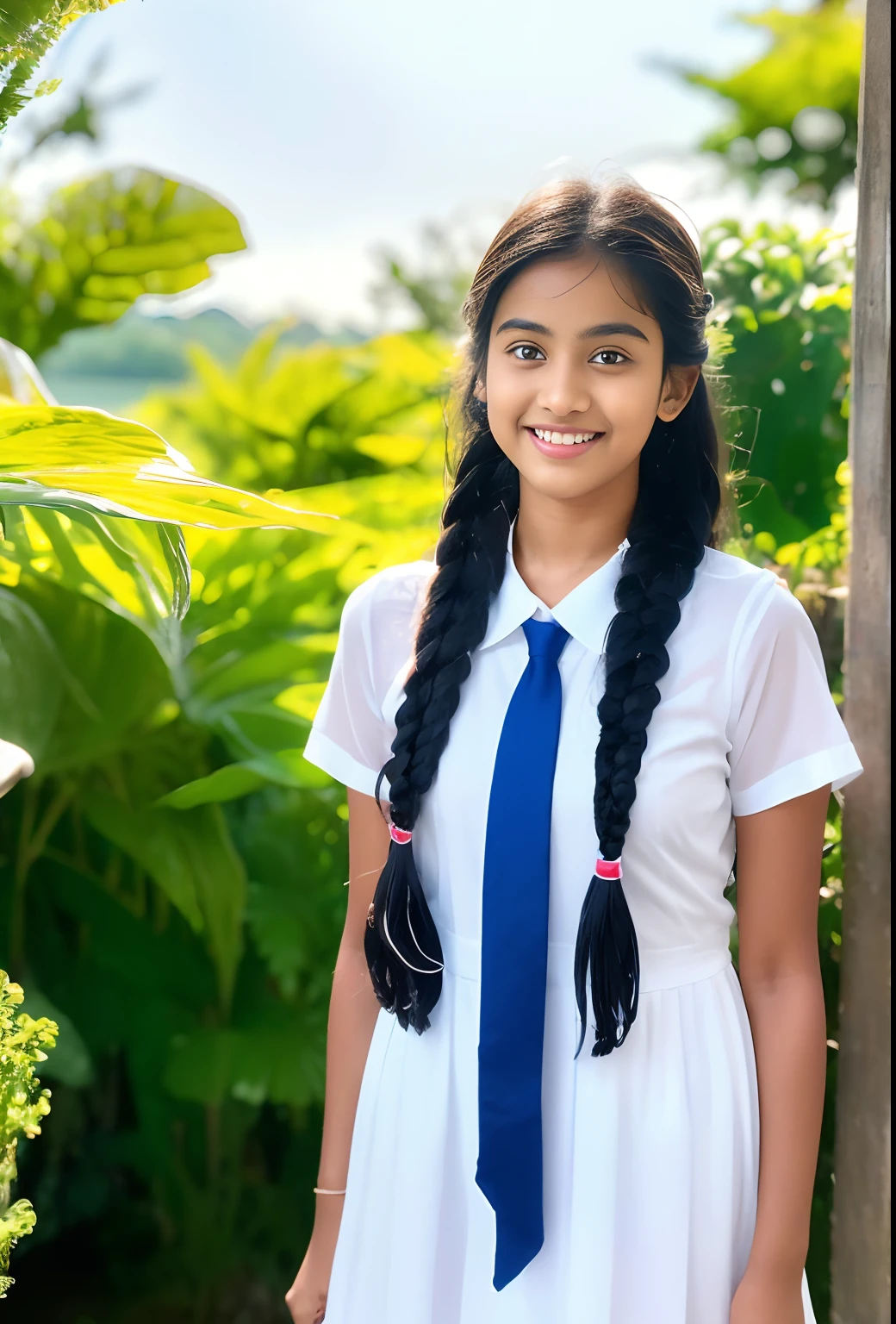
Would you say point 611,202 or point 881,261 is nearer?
point 611,202

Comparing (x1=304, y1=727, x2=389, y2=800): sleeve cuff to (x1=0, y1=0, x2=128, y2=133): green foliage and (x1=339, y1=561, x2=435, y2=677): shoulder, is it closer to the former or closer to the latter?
(x1=339, y1=561, x2=435, y2=677): shoulder

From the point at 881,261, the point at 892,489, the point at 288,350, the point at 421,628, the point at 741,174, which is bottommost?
the point at 421,628

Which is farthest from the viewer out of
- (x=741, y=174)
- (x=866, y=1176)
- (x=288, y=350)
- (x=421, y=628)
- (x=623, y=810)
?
(x=741, y=174)

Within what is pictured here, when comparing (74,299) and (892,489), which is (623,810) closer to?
(892,489)

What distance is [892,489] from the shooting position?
100cm

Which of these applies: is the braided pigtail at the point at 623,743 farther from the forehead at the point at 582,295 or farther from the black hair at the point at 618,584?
the forehead at the point at 582,295

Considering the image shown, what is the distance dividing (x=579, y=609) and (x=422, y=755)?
0.53 feet

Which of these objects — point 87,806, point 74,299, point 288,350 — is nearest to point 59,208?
point 74,299

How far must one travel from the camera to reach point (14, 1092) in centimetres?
73

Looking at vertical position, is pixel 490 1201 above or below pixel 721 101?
below

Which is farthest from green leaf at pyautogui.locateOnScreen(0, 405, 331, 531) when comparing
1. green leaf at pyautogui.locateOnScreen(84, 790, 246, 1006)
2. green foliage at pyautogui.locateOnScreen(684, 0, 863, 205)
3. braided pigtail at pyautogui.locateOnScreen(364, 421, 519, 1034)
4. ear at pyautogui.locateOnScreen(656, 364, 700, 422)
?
green foliage at pyautogui.locateOnScreen(684, 0, 863, 205)

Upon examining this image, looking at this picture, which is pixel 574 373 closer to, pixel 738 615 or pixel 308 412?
pixel 738 615

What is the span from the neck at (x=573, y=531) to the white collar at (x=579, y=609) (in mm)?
13

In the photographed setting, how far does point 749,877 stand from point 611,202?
0.49 metres
